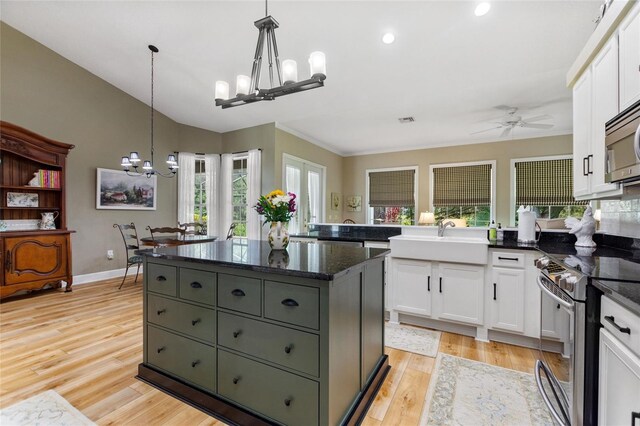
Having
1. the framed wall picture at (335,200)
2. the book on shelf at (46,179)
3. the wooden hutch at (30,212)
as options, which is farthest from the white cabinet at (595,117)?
the book on shelf at (46,179)

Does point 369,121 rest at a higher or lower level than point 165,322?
higher

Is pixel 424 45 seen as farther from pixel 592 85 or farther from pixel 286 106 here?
pixel 286 106

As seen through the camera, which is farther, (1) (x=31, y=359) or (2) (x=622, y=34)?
(1) (x=31, y=359)

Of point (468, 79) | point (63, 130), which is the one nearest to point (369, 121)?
point (468, 79)

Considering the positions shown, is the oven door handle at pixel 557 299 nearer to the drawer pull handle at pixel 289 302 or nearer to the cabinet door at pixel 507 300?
the cabinet door at pixel 507 300

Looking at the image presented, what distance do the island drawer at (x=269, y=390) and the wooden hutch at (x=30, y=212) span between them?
395cm

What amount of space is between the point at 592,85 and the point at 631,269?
4.81 feet

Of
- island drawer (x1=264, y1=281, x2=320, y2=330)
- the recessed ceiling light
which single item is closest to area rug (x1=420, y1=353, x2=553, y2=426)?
island drawer (x1=264, y1=281, x2=320, y2=330)

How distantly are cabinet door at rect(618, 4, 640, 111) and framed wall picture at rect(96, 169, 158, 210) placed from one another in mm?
6397

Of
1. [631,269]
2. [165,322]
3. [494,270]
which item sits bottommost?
[165,322]

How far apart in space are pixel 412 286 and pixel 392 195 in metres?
4.77

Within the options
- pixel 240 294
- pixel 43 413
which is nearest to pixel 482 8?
pixel 240 294

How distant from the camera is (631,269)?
5.10 ft

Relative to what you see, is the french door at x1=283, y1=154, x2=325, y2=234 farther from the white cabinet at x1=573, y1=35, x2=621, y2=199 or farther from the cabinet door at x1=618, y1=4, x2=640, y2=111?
the cabinet door at x1=618, y1=4, x2=640, y2=111
